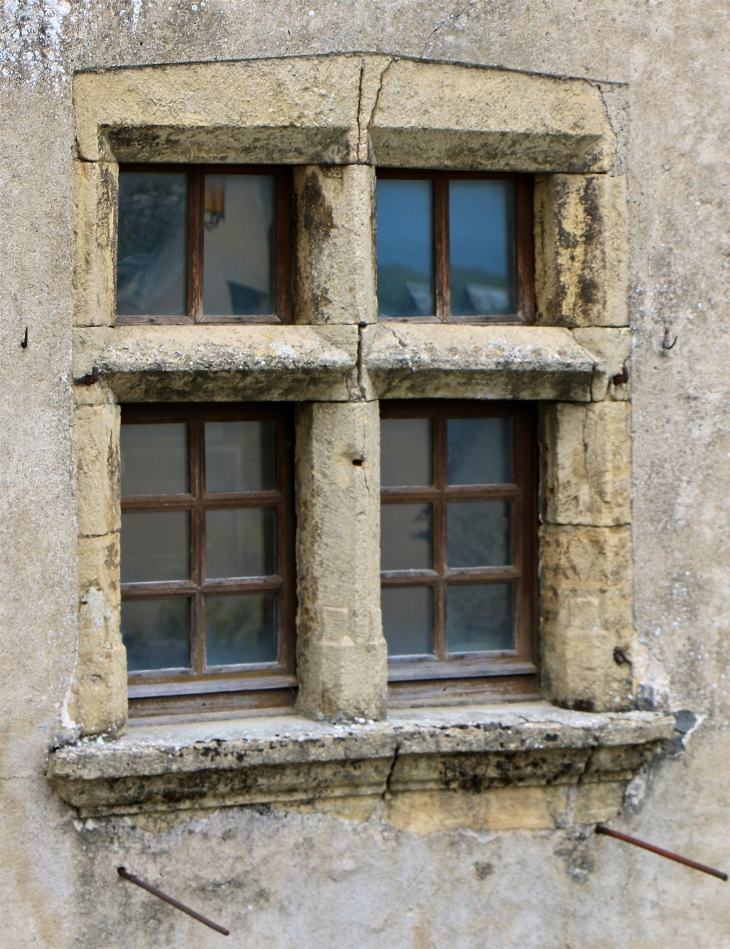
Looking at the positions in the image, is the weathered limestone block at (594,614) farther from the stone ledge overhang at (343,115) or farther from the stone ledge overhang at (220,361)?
the stone ledge overhang at (343,115)

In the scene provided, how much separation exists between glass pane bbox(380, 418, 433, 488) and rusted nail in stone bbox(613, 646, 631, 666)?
76 centimetres

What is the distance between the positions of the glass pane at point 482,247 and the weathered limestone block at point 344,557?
506 mm

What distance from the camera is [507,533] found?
11.2ft

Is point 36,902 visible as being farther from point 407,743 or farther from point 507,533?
point 507,533

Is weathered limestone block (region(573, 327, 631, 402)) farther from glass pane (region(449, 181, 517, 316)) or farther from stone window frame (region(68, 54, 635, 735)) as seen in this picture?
glass pane (region(449, 181, 517, 316))

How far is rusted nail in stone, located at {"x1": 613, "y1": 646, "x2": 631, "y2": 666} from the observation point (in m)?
3.27

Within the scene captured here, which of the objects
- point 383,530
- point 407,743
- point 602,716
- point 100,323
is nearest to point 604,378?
point 383,530

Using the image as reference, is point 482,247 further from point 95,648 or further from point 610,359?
point 95,648

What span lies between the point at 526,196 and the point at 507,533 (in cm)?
105

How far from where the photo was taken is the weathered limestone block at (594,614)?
3.26 metres

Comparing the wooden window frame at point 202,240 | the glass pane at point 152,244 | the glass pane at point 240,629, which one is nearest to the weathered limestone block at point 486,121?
the wooden window frame at point 202,240

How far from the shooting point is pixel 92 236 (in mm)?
2934

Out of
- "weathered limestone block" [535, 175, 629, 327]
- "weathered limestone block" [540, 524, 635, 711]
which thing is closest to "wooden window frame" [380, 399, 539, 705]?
"weathered limestone block" [540, 524, 635, 711]

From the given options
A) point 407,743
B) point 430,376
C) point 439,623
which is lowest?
point 407,743
